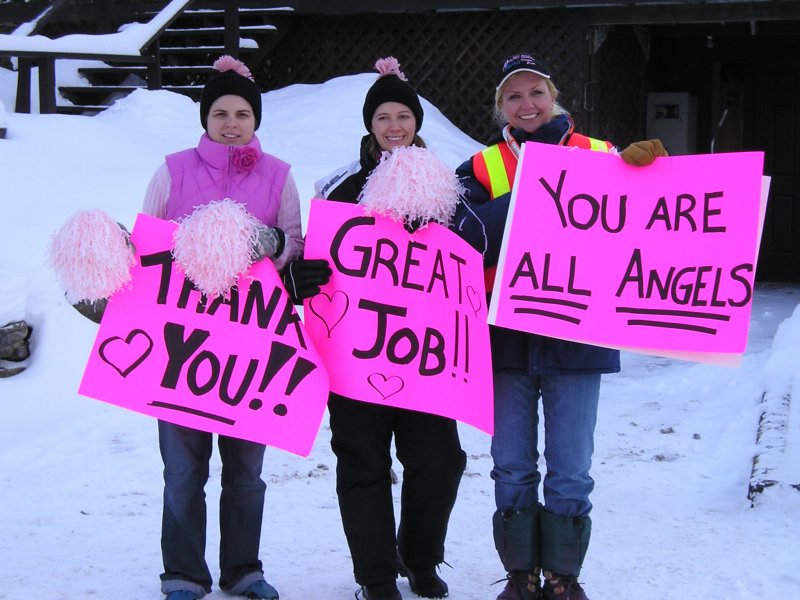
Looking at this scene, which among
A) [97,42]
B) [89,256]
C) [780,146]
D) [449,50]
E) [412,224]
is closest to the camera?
[89,256]

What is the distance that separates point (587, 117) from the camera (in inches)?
413

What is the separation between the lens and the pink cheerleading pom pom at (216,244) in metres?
3.21

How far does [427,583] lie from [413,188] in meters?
1.35

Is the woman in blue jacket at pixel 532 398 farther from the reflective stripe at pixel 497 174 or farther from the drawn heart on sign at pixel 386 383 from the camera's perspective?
the drawn heart on sign at pixel 386 383

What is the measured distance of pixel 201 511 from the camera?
3.54m

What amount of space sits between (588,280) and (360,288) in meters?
0.72

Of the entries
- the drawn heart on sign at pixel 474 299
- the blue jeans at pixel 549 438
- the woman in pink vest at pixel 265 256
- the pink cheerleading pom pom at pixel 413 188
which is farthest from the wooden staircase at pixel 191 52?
the blue jeans at pixel 549 438

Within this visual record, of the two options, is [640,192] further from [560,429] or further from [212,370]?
[212,370]

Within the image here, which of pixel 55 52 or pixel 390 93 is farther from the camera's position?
pixel 55 52

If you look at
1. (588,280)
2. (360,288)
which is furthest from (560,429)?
(360,288)

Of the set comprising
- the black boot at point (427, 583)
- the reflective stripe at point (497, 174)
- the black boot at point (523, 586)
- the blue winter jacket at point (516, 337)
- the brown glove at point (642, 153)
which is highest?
the brown glove at point (642, 153)

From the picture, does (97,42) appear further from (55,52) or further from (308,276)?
(308,276)

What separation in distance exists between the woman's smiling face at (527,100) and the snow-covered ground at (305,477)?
5.27ft

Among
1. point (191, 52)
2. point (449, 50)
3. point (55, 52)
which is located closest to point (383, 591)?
point (55, 52)
